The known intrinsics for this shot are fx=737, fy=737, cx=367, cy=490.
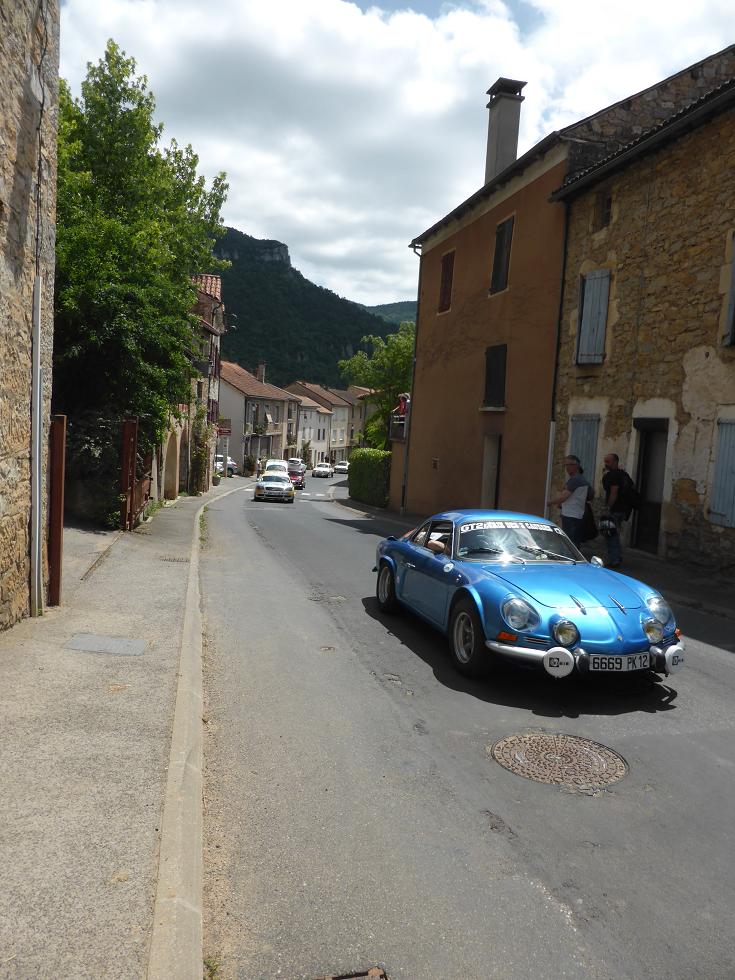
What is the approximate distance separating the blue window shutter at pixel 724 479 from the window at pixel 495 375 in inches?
318

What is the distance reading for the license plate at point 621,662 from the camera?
5.30 metres

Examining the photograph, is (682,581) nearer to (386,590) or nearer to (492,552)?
(386,590)

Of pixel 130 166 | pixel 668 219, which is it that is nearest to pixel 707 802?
pixel 668 219

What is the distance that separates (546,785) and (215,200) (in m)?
23.5

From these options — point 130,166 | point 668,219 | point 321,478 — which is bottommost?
point 321,478

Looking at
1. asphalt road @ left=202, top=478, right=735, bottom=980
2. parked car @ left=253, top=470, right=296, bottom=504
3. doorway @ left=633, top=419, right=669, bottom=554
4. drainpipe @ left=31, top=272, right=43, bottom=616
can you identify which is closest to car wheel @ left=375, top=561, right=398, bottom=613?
asphalt road @ left=202, top=478, right=735, bottom=980

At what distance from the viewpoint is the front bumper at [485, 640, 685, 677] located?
5.22 metres

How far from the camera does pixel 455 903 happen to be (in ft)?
10.0

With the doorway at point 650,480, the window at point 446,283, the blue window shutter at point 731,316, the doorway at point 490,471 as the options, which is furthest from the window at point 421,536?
the window at point 446,283

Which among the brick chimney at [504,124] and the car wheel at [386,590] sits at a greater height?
the brick chimney at [504,124]

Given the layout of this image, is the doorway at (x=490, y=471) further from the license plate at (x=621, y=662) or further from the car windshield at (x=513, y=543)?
the license plate at (x=621, y=662)

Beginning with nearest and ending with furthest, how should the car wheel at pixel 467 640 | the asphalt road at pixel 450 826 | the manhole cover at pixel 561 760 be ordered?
the asphalt road at pixel 450 826
the manhole cover at pixel 561 760
the car wheel at pixel 467 640

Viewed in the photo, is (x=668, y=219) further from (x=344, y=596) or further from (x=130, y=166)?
(x=130, y=166)

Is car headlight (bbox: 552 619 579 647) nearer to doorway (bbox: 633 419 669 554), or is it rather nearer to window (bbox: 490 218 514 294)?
doorway (bbox: 633 419 669 554)
